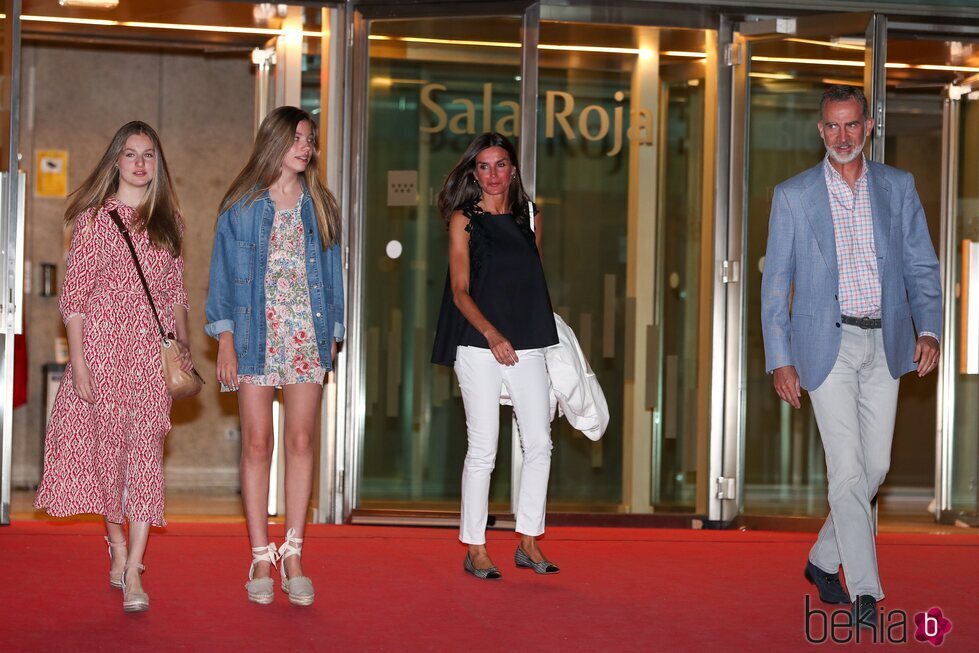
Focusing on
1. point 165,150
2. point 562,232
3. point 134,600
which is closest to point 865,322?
point 134,600

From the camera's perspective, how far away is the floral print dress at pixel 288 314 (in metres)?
4.01

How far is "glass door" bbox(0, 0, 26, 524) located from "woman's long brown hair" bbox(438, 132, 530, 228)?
7.71 feet

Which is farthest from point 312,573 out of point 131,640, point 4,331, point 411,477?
point 4,331

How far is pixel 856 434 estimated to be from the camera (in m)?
3.83

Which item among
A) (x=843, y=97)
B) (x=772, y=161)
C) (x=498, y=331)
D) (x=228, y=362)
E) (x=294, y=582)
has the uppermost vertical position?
(x=772, y=161)

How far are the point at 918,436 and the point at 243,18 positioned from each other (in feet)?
17.4

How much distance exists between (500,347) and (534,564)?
0.91m

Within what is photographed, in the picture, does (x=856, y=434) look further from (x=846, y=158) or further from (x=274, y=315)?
(x=274, y=315)

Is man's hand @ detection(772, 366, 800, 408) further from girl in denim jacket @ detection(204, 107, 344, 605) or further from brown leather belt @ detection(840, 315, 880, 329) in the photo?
girl in denim jacket @ detection(204, 107, 344, 605)

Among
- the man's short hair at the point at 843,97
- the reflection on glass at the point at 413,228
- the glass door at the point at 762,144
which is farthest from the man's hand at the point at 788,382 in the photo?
the reflection on glass at the point at 413,228

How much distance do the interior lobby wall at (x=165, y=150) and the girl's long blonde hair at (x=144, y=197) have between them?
431 centimetres

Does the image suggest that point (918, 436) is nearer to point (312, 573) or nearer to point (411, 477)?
point (411, 477)

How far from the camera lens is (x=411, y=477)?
645 centimetres

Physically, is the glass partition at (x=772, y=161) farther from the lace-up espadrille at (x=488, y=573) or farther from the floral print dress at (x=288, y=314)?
the floral print dress at (x=288, y=314)
